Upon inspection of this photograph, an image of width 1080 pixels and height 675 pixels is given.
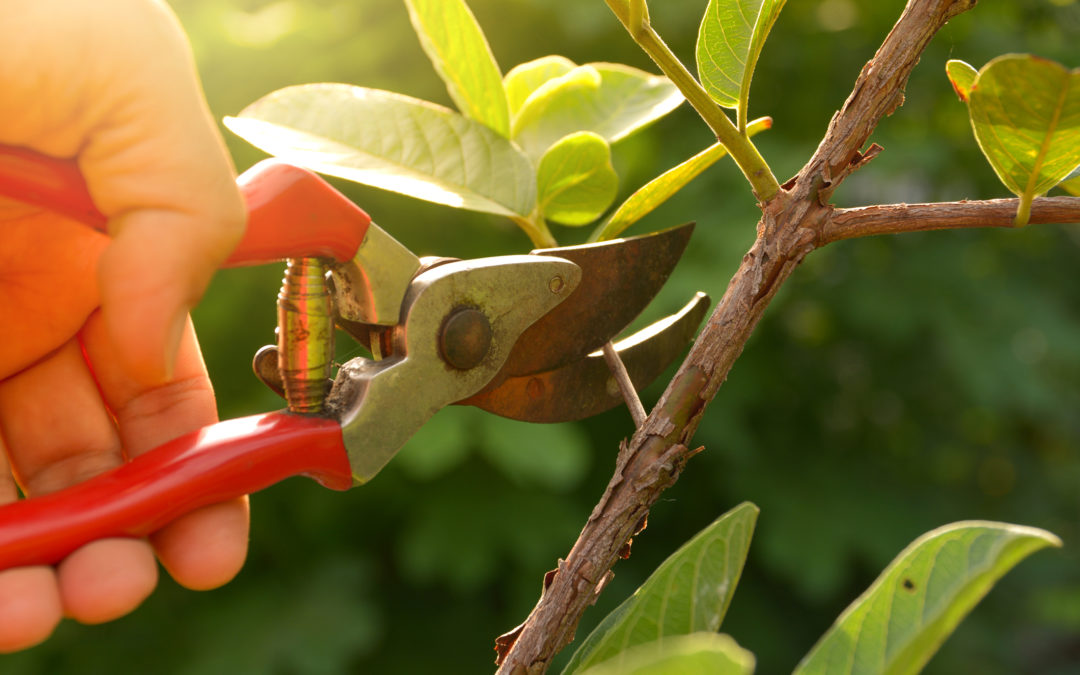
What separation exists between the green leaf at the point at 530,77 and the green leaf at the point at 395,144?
4.0 inches

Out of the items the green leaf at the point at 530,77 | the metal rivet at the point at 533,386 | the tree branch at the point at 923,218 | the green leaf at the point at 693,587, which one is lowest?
the green leaf at the point at 693,587

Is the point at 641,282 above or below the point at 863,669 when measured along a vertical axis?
above

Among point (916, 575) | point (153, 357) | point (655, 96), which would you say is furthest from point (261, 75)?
point (916, 575)

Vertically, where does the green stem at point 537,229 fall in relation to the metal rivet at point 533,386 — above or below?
above

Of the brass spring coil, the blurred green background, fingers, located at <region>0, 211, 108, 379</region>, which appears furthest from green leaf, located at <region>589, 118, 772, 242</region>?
the blurred green background

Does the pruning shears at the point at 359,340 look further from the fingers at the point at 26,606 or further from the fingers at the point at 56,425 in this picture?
the fingers at the point at 56,425

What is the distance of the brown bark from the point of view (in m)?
0.59

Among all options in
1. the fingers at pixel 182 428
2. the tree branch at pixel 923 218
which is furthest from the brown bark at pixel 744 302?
the fingers at pixel 182 428

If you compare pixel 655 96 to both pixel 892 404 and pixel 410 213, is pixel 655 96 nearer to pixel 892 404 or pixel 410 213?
pixel 410 213

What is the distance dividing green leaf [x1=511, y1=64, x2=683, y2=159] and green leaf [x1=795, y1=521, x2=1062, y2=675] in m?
0.42

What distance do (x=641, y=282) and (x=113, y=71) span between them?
43 centimetres

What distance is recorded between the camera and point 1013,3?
11.0 ft

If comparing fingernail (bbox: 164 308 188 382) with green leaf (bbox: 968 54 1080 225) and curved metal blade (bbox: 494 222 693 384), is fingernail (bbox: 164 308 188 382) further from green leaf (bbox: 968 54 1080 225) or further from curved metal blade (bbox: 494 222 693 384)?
green leaf (bbox: 968 54 1080 225)

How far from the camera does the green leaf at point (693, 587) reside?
53 cm
